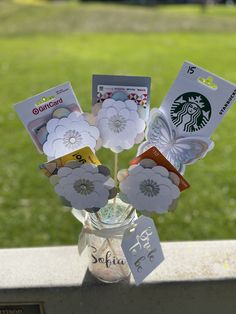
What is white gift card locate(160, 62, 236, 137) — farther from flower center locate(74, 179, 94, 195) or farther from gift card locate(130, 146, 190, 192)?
flower center locate(74, 179, 94, 195)

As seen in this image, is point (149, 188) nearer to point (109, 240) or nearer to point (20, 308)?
point (109, 240)

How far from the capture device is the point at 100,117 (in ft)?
3.55

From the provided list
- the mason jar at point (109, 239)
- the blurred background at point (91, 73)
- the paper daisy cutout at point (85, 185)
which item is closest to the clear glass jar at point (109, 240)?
the mason jar at point (109, 239)

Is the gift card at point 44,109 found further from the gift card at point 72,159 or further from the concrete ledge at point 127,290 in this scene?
the concrete ledge at point 127,290

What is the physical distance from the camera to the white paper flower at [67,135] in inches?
42.0

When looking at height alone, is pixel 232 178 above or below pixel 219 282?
below

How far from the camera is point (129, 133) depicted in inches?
42.6

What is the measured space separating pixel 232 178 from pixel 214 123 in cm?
209

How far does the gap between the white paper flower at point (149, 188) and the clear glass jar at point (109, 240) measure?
0.38 feet

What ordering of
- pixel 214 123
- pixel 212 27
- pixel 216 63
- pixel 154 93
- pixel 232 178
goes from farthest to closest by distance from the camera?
1. pixel 212 27
2. pixel 216 63
3. pixel 154 93
4. pixel 232 178
5. pixel 214 123

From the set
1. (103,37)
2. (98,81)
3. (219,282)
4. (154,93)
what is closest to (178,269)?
(219,282)

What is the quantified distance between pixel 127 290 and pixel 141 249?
17 centimetres

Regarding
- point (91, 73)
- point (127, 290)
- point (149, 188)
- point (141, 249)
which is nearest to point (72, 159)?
point (149, 188)

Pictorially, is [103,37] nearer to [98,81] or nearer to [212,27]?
[212,27]
